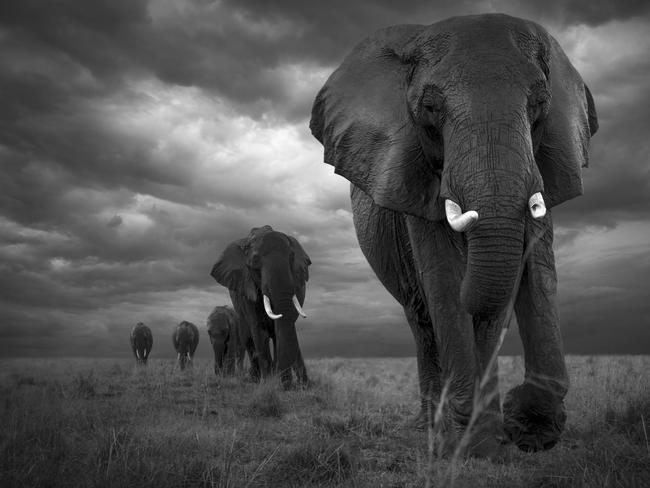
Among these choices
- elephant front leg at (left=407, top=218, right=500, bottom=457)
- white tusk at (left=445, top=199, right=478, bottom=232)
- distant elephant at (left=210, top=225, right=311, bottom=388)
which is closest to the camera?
white tusk at (left=445, top=199, right=478, bottom=232)

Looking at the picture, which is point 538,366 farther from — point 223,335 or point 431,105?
point 223,335

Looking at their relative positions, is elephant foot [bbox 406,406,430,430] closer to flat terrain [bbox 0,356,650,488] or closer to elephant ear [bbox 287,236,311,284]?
flat terrain [bbox 0,356,650,488]

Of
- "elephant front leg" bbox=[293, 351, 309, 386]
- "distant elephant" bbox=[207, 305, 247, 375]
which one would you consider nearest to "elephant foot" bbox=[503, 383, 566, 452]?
"elephant front leg" bbox=[293, 351, 309, 386]

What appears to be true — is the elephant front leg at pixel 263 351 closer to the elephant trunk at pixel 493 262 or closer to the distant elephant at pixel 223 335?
the distant elephant at pixel 223 335

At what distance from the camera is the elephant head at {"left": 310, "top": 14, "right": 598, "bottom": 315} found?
183 inches

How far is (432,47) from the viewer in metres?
5.39

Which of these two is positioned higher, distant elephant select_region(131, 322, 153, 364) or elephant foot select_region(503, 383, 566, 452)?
distant elephant select_region(131, 322, 153, 364)

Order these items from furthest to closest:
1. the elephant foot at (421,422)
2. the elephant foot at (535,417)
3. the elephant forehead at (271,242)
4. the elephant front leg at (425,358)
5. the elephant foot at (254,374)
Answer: the elephant foot at (254,374)
the elephant forehead at (271,242)
the elephant front leg at (425,358)
the elephant foot at (421,422)
the elephant foot at (535,417)

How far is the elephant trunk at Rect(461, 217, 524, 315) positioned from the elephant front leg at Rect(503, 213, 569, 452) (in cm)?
51

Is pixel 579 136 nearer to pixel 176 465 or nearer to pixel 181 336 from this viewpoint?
pixel 176 465

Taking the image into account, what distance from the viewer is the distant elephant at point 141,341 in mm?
29984

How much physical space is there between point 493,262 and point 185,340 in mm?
25144

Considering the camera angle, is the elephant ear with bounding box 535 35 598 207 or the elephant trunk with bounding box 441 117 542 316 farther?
the elephant ear with bounding box 535 35 598 207

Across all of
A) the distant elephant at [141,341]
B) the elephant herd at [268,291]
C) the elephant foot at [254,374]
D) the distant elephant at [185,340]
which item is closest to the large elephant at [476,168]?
the elephant herd at [268,291]
